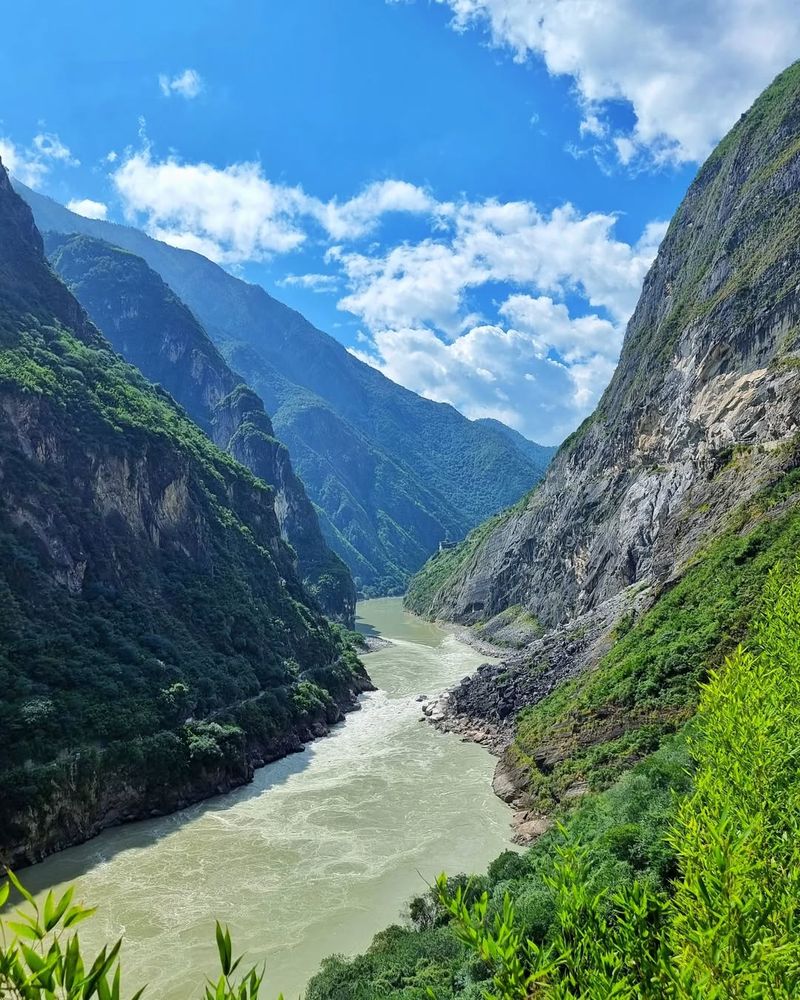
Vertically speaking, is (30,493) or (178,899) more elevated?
(30,493)

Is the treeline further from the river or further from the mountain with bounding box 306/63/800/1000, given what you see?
the river

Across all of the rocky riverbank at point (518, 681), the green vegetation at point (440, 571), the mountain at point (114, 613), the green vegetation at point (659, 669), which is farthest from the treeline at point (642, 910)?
the green vegetation at point (440, 571)

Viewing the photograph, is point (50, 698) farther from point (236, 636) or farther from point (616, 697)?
point (616, 697)

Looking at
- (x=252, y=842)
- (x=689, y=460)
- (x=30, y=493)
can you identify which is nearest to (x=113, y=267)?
(x=30, y=493)

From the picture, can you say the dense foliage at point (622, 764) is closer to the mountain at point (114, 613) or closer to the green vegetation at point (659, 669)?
the green vegetation at point (659, 669)

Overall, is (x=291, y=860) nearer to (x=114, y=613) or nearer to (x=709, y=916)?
(x=114, y=613)

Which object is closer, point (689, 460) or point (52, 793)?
point (52, 793)

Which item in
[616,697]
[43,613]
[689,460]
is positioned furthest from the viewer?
[689,460]
